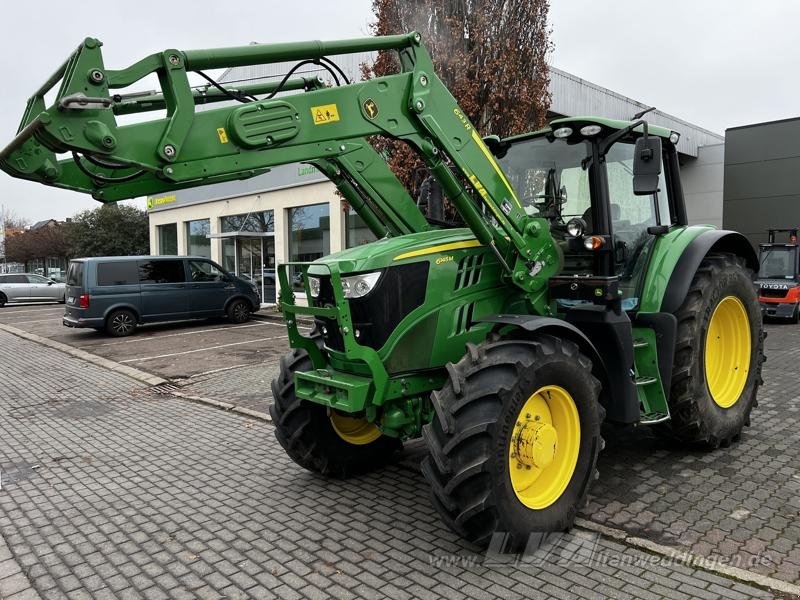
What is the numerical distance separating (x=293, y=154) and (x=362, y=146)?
0.91 meters

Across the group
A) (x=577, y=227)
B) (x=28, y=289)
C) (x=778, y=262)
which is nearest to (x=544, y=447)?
(x=577, y=227)

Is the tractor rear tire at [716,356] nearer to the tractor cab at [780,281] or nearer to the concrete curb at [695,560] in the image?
the concrete curb at [695,560]

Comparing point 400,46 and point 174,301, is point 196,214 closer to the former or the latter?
point 174,301

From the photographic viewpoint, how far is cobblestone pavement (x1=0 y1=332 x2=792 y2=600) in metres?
3.25

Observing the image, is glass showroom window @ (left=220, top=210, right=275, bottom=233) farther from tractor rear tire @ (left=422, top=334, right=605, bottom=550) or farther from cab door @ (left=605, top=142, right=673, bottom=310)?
tractor rear tire @ (left=422, top=334, right=605, bottom=550)

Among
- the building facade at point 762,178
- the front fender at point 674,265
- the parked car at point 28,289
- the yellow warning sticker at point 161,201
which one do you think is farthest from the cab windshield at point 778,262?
the parked car at point 28,289

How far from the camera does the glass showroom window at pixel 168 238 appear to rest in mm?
26188

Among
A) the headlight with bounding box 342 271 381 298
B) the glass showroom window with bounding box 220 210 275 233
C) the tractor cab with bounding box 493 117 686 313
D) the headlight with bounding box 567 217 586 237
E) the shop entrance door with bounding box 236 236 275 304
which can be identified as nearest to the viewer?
the headlight with bounding box 342 271 381 298

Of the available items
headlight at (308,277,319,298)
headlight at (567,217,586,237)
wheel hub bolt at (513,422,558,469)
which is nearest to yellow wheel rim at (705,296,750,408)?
headlight at (567,217,586,237)

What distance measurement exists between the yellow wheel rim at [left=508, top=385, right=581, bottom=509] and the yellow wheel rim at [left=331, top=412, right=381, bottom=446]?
4.43 feet

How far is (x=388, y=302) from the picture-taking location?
387 centimetres

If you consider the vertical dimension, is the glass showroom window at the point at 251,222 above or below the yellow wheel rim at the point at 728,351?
above

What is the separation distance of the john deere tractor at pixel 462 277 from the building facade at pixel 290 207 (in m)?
10.6

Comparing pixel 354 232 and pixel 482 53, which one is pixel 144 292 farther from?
pixel 482 53
